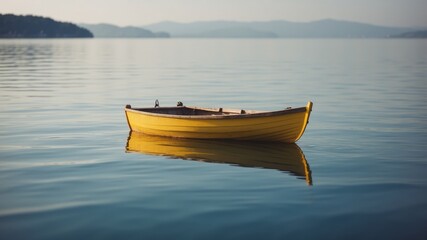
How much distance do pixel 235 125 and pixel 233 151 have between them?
1.21m

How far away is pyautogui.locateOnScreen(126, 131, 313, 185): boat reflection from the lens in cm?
1602

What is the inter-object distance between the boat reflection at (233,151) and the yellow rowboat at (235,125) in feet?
0.90

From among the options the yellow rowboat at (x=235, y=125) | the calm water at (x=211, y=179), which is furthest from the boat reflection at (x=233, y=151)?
the yellow rowboat at (x=235, y=125)

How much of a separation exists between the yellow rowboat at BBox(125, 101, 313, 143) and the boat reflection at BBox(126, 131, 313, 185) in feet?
0.90

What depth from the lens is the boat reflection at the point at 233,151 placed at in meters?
16.0

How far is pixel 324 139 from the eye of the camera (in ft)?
66.7

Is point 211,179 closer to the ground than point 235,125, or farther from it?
closer to the ground

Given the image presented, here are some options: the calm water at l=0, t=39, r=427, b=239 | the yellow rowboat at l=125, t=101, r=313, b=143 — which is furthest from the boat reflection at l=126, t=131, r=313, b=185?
the yellow rowboat at l=125, t=101, r=313, b=143

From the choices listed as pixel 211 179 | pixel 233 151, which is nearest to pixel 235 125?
pixel 233 151

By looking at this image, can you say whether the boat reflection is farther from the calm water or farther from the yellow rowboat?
the yellow rowboat

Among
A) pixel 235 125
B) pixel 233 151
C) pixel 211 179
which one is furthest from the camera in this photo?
pixel 235 125

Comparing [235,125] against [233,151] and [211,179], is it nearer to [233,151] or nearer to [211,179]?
[233,151]

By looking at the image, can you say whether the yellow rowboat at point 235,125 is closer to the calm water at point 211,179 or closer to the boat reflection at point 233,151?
the boat reflection at point 233,151

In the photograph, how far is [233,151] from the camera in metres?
17.8
